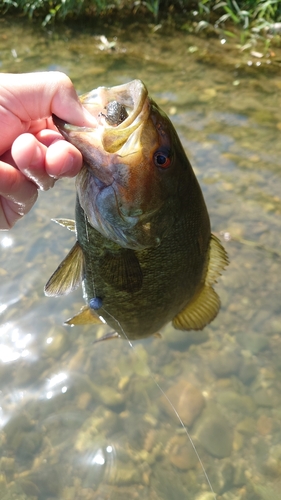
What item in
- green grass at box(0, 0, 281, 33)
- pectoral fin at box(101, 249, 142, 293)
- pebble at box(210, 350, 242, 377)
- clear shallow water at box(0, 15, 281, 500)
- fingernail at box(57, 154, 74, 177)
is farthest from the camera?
green grass at box(0, 0, 281, 33)

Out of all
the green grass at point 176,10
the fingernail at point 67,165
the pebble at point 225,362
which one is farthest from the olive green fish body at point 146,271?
the green grass at point 176,10

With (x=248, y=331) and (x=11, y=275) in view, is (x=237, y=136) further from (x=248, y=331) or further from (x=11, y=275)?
(x=11, y=275)

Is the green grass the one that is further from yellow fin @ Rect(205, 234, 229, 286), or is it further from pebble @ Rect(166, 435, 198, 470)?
pebble @ Rect(166, 435, 198, 470)

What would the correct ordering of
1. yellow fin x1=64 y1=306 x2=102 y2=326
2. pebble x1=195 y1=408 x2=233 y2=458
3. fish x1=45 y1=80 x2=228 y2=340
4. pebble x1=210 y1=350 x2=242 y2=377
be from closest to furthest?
fish x1=45 y1=80 x2=228 y2=340, yellow fin x1=64 y1=306 x2=102 y2=326, pebble x1=195 y1=408 x2=233 y2=458, pebble x1=210 y1=350 x2=242 y2=377

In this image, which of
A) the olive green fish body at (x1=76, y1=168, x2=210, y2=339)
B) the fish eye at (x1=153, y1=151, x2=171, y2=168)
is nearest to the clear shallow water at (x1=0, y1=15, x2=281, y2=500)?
the olive green fish body at (x1=76, y1=168, x2=210, y2=339)

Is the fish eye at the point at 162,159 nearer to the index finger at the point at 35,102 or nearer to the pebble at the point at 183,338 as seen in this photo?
the index finger at the point at 35,102

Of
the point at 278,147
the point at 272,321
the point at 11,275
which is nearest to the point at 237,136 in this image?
the point at 278,147

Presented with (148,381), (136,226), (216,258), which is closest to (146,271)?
(136,226)
